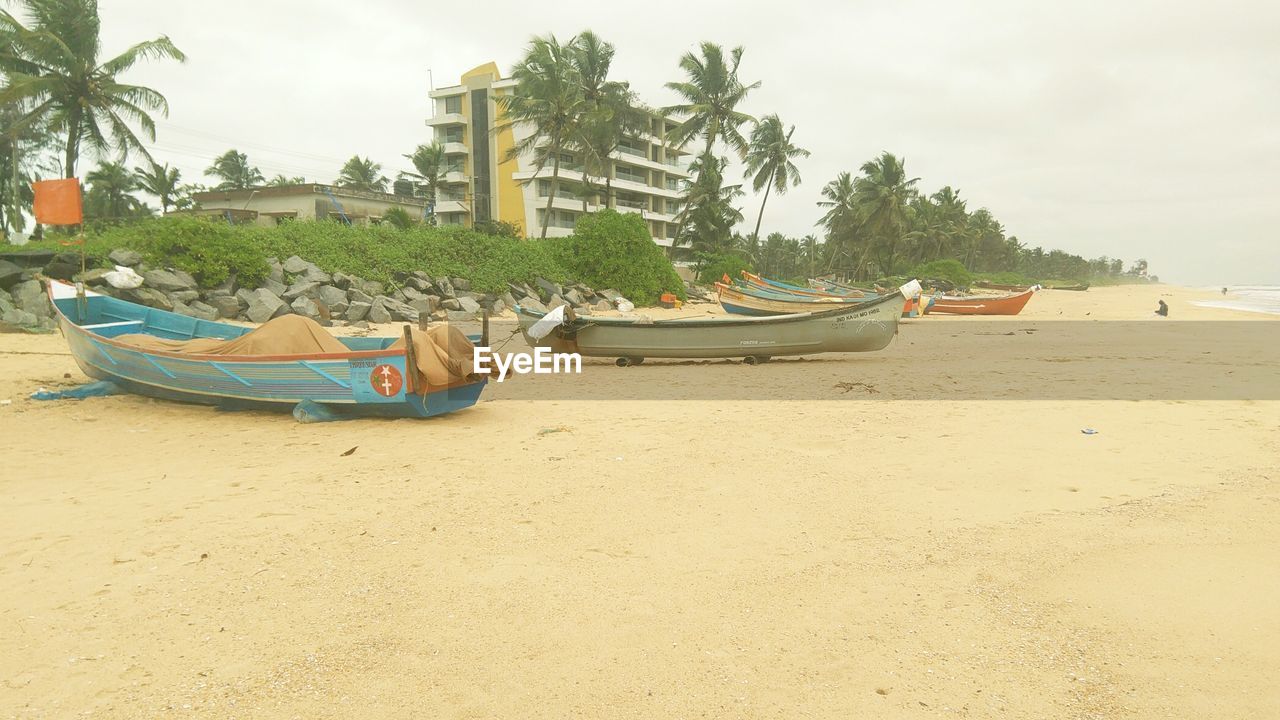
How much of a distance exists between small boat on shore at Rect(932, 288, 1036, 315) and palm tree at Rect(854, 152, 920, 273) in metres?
21.7

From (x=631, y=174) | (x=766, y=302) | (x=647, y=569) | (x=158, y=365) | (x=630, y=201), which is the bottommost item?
(x=647, y=569)

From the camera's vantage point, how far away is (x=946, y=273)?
172ft

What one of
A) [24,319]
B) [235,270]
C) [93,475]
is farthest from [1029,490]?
[235,270]

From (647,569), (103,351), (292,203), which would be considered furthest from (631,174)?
(647,569)

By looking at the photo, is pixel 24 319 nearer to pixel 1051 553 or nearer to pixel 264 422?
pixel 264 422

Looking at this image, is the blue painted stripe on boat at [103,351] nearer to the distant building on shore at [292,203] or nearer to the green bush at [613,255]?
the green bush at [613,255]

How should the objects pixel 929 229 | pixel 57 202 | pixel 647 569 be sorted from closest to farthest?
pixel 647 569 → pixel 57 202 → pixel 929 229

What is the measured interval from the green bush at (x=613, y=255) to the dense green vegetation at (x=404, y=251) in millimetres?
39

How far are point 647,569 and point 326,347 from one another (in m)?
5.93

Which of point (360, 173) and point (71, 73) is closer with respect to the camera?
point (71, 73)

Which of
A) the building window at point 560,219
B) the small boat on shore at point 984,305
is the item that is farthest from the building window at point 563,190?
the small boat on shore at point 984,305

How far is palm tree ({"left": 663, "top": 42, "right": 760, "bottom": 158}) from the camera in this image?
38094mm

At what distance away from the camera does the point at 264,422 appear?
8.05 m

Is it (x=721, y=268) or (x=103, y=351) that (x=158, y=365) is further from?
(x=721, y=268)
